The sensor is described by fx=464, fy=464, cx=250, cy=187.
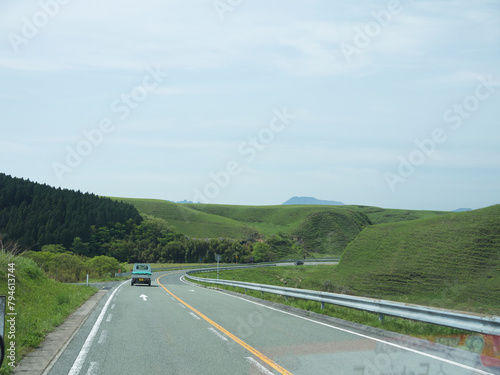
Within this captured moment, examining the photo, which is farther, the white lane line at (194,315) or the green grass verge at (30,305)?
the white lane line at (194,315)

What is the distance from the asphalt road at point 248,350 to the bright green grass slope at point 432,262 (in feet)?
152

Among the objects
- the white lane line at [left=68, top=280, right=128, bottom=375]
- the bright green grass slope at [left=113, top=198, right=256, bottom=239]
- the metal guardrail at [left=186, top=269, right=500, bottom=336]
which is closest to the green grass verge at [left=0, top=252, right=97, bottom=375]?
the white lane line at [left=68, top=280, right=128, bottom=375]

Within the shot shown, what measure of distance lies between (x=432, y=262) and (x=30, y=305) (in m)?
69.4

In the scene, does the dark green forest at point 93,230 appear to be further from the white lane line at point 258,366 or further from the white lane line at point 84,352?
the white lane line at point 258,366

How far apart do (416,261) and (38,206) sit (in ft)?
339

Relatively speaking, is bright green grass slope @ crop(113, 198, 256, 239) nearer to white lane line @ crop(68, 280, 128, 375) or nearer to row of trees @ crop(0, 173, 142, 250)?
row of trees @ crop(0, 173, 142, 250)

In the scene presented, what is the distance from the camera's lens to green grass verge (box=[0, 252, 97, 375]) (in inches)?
382

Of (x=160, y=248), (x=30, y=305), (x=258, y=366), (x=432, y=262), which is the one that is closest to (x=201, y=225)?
(x=160, y=248)

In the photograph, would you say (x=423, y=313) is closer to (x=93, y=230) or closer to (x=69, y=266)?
(x=69, y=266)

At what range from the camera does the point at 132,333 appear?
11602mm

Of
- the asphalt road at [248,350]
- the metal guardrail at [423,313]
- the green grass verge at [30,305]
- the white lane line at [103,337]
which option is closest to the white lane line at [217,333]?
the asphalt road at [248,350]

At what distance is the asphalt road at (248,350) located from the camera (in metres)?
7.69

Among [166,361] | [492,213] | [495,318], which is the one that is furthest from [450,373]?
[492,213]

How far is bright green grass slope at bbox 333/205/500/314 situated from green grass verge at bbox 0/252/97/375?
45644 mm
